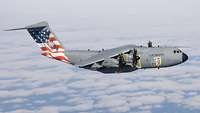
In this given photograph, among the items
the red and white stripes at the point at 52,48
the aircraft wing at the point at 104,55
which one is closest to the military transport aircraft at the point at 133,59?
the aircraft wing at the point at 104,55

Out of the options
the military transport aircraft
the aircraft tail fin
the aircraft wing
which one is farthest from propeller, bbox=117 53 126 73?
the aircraft tail fin

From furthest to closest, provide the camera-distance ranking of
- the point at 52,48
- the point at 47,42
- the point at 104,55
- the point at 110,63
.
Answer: the point at 52,48 < the point at 47,42 < the point at 104,55 < the point at 110,63

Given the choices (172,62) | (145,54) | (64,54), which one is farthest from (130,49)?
(64,54)

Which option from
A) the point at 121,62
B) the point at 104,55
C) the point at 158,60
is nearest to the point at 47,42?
the point at 104,55

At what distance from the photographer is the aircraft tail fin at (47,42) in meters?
43.8

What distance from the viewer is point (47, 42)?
44.8 meters

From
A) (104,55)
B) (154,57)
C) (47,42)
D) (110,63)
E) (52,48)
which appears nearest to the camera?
(110,63)

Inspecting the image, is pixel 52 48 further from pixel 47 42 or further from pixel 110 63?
pixel 110 63

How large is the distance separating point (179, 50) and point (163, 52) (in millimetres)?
1896

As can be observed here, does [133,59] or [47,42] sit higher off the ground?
[47,42]

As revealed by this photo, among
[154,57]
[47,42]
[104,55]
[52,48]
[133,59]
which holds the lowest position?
[133,59]

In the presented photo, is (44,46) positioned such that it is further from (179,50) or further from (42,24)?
(179,50)

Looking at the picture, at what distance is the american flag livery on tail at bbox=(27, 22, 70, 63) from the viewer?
43.8m

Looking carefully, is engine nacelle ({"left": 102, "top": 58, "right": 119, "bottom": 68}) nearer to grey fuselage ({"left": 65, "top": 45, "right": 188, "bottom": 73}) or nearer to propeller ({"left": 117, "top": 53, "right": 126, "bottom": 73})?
propeller ({"left": 117, "top": 53, "right": 126, "bottom": 73})
